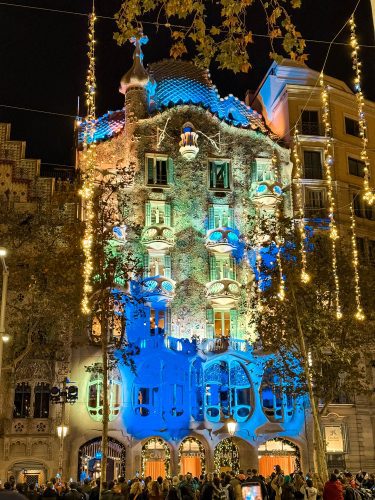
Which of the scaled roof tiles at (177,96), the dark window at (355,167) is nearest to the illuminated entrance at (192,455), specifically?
the scaled roof tiles at (177,96)

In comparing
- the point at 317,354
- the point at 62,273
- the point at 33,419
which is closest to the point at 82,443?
the point at 33,419

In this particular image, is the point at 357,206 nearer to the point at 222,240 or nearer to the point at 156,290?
the point at 222,240

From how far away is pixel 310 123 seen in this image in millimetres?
50281

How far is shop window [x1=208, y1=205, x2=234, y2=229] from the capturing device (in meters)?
45.2

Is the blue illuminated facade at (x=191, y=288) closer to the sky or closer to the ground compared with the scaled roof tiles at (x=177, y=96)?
closer to the ground

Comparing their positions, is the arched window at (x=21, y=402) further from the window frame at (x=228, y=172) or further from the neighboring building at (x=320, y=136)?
the neighboring building at (x=320, y=136)

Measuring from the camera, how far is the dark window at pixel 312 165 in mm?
49219

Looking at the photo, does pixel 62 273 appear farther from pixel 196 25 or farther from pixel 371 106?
pixel 371 106

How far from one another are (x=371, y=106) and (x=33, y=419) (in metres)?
35.1

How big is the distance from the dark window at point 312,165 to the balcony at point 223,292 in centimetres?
1110

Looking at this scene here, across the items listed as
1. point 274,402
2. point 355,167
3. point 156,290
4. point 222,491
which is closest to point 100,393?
point 156,290

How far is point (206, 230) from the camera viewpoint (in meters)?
44.9

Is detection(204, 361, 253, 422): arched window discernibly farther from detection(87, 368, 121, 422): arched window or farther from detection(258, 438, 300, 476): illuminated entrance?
detection(87, 368, 121, 422): arched window

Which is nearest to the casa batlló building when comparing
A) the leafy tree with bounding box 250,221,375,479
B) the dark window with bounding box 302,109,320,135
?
the dark window with bounding box 302,109,320,135
